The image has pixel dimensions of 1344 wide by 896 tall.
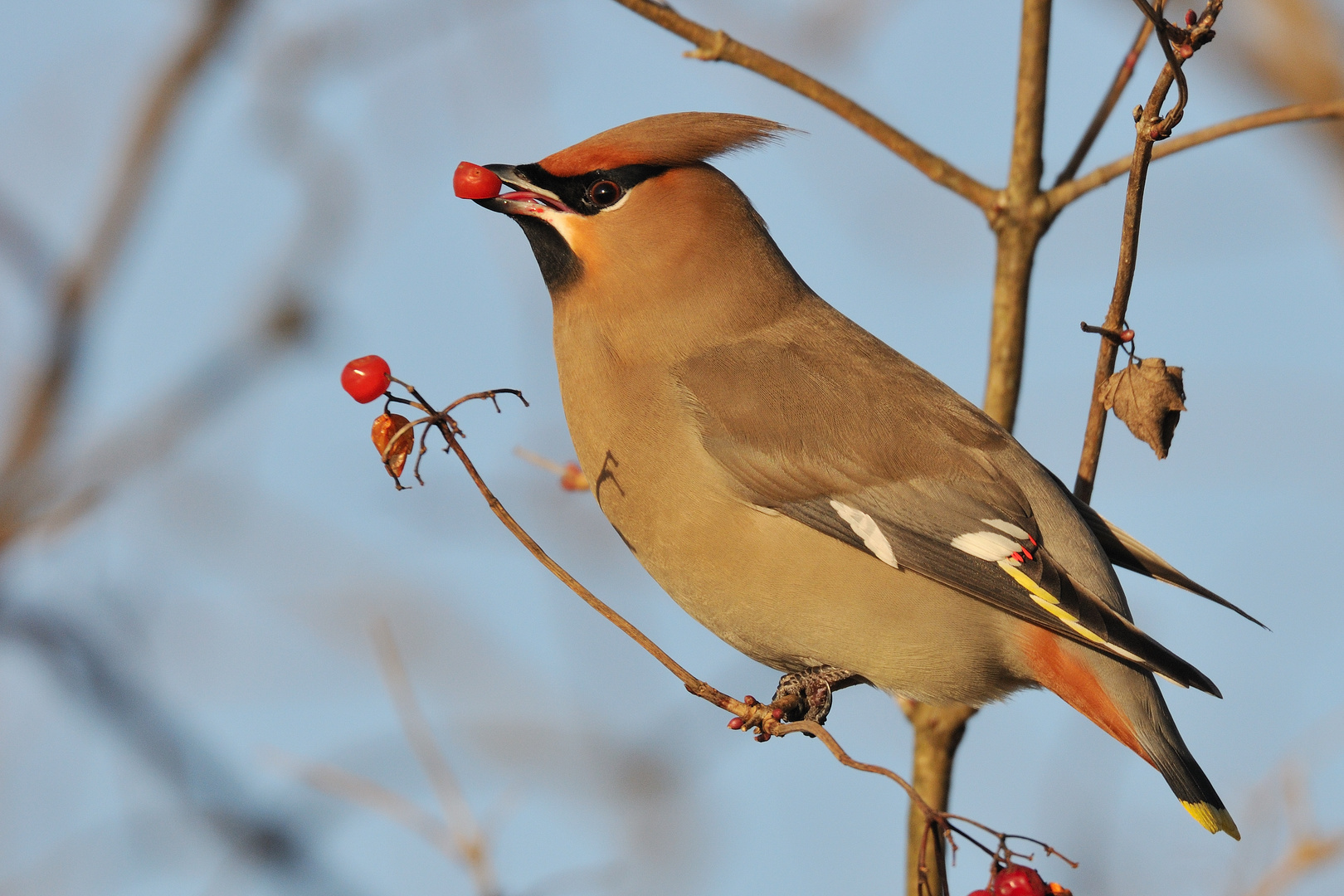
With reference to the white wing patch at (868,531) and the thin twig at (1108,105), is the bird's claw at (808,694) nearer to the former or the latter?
the white wing patch at (868,531)

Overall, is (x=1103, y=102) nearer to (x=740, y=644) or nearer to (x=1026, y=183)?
(x=1026, y=183)

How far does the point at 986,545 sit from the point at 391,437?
142 cm

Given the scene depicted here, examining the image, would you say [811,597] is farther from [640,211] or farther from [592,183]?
[592,183]

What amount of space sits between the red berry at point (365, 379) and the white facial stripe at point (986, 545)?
1.40 metres

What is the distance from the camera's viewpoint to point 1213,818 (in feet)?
10.2

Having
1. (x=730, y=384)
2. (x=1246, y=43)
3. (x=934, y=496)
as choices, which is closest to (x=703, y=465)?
(x=730, y=384)

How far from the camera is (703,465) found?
344cm

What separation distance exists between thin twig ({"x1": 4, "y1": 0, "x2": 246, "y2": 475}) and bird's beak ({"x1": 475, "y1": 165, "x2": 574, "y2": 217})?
56.6 inches

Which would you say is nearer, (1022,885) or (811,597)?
(1022,885)

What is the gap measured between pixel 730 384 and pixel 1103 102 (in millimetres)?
1141

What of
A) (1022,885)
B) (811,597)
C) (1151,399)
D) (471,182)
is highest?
(471,182)

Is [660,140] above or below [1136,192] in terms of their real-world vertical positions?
above

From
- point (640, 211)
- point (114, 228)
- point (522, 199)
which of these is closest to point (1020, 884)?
point (640, 211)

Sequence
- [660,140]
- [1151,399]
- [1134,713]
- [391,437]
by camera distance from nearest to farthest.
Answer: [391,437]
[1151,399]
[1134,713]
[660,140]
